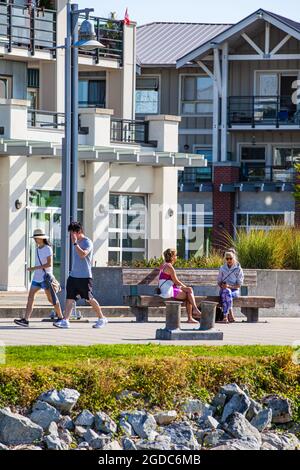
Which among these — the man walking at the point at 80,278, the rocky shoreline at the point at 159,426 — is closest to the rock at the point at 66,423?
the rocky shoreline at the point at 159,426

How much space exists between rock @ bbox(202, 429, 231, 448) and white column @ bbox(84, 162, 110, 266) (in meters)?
24.7

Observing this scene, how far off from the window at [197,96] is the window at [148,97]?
1164 millimetres

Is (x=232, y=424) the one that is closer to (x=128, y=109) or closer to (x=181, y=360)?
(x=181, y=360)

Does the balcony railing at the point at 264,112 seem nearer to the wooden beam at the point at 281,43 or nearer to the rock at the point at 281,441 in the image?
the wooden beam at the point at 281,43

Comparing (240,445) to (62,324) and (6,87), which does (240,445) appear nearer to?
(62,324)

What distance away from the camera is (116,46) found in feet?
157

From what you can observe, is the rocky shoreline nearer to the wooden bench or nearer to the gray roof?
the wooden bench

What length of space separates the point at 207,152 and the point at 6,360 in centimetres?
4789

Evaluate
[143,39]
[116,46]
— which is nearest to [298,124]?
[143,39]

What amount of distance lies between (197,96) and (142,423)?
4933cm

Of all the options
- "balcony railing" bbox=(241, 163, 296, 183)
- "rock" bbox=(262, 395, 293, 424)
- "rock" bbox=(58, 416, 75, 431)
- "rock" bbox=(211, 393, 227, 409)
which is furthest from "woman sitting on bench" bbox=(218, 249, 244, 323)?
"balcony railing" bbox=(241, 163, 296, 183)

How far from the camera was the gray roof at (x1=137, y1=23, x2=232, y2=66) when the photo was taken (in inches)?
2530

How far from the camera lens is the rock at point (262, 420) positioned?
16.6 meters

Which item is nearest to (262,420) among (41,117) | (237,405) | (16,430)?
(237,405)
